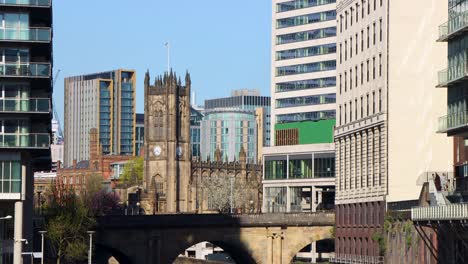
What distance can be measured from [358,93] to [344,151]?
8.33 meters

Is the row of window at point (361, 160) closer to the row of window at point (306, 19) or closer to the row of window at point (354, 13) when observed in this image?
the row of window at point (354, 13)

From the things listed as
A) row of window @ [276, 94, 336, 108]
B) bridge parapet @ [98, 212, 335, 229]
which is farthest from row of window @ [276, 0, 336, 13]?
bridge parapet @ [98, 212, 335, 229]

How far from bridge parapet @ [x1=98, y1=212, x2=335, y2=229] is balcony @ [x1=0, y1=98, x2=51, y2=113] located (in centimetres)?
5295

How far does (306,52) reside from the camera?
629ft

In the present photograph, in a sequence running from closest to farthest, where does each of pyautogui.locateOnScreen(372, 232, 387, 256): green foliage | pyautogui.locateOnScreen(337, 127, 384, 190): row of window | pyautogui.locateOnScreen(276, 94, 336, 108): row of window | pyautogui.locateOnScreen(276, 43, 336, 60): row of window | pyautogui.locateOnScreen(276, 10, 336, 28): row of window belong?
pyautogui.locateOnScreen(372, 232, 387, 256): green foliage → pyautogui.locateOnScreen(337, 127, 384, 190): row of window → pyautogui.locateOnScreen(276, 10, 336, 28): row of window → pyautogui.locateOnScreen(276, 43, 336, 60): row of window → pyautogui.locateOnScreen(276, 94, 336, 108): row of window

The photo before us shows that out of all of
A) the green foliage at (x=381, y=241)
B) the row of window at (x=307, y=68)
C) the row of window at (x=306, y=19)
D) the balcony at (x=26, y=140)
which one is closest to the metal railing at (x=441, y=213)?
the balcony at (x=26, y=140)

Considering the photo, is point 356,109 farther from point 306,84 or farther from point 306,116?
point 306,84

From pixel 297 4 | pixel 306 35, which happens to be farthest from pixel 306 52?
pixel 297 4

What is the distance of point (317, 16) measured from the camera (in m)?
190

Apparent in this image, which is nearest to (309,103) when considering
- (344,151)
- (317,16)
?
(317,16)

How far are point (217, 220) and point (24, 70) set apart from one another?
64.6 m

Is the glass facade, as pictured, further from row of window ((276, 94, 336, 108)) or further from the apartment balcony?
the apartment balcony

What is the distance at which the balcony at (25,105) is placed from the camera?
102 meters

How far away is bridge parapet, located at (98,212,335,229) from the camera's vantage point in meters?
158
